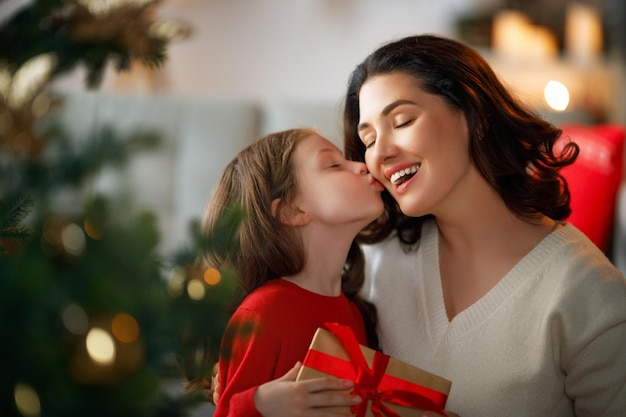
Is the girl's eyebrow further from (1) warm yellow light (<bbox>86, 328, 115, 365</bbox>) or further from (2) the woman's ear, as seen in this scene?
(1) warm yellow light (<bbox>86, 328, 115, 365</bbox>)

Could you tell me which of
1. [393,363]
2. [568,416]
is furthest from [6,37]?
[568,416]

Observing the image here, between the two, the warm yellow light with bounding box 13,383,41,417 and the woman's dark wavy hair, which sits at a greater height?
the woman's dark wavy hair

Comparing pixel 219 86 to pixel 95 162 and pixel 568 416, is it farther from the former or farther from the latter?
pixel 95 162

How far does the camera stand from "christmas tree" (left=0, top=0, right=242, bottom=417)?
0.53m

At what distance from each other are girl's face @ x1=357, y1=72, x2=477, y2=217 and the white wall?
301cm

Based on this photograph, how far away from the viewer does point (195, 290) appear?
64cm

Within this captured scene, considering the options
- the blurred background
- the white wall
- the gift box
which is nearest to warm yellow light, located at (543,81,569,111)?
the blurred background

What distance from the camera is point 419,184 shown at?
1306 mm

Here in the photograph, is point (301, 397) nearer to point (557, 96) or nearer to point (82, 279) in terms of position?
point (82, 279)

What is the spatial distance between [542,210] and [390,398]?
1.85ft

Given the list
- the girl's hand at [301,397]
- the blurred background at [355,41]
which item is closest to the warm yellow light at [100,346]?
the girl's hand at [301,397]

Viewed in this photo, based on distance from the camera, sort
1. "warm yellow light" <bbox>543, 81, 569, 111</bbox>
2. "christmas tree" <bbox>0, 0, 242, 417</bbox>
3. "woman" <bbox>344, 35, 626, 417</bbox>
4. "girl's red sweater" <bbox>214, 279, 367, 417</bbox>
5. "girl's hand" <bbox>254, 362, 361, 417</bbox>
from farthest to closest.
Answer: "warm yellow light" <bbox>543, 81, 569, 111</bbox>
"woman" <bbox>344, 35, 626, 417</bbox>
"girl's red sweater" <bbox>214, 279, 367, 417</bbox>
"girl's hand" <bbox>254, 362, 361, 417</bbox>
"christmas tree" <bbox>0, 0, 242, 417</bbox>

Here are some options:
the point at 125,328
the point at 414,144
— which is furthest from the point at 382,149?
the point at 125,328

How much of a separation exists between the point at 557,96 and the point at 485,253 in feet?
7.41
